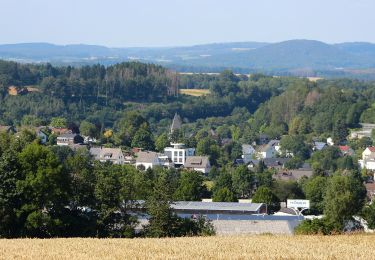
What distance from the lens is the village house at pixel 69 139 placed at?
83.6 meters

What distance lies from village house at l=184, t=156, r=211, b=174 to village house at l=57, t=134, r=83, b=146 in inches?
438

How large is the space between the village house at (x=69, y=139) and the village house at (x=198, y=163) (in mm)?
11117

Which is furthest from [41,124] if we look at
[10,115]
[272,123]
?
[272,123]

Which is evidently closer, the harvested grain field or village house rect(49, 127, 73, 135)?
the harvested grain field

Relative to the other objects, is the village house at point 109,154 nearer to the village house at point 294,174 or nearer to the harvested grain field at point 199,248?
the village house at point 294,174

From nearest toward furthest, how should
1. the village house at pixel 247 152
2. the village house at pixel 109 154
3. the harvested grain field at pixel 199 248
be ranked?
the harvested grain field at pixel 199 248 < the village house at pixel 109 154 < the village house at pixel 247 152

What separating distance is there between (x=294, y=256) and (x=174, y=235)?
34.1 feet

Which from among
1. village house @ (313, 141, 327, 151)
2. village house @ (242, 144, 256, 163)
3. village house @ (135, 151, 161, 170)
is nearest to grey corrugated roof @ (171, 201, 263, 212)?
village house @ (135, 151, 161, 170)

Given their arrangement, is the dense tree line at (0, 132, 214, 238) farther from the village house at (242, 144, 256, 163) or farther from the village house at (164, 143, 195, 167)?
the village house at (242, 144, 256, 163)

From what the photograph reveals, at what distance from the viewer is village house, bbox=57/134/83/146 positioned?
8362 centimetres

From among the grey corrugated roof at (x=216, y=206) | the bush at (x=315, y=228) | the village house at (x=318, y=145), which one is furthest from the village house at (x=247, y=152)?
the bush at (x=315, y=228)

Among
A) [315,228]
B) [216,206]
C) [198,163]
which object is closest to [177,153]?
[198,163]

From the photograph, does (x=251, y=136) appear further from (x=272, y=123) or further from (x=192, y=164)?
(x=192, y=164)

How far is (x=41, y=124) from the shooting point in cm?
9338
